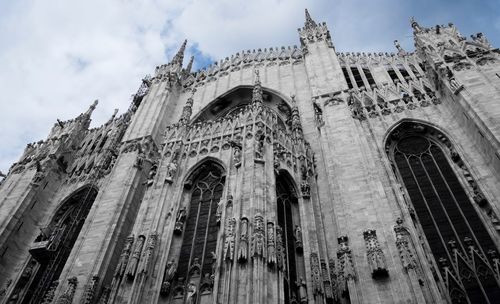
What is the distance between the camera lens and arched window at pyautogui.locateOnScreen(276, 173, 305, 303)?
10953 mm

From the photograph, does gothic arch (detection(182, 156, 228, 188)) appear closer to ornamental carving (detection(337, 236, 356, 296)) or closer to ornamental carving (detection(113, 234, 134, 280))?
ornamental carving (detection(113, 234, 134, 280))

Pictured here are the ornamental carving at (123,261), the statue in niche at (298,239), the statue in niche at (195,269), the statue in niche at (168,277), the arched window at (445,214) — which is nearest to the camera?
the statue in niche at (168,277)

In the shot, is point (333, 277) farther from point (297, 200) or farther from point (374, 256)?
point (297, 200)

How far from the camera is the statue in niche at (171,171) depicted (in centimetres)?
1368

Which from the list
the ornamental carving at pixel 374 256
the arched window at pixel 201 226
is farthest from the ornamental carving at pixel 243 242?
the ornamental carving at pixel 374 256

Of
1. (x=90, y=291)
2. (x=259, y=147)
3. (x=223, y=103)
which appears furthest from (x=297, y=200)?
(x=223, y=103)

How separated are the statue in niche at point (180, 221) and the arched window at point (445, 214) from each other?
7.34 meters

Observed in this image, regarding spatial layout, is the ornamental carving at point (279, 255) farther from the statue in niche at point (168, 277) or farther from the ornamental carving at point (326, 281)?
the statue in niche at point (168, 277)

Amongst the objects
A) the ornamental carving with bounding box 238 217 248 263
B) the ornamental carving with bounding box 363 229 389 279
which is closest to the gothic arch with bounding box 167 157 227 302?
the ornamental carving with bounding box 238 217 248 263

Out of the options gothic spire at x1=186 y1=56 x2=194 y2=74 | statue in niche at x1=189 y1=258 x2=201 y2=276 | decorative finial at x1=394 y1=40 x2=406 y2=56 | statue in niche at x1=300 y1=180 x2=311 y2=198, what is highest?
gothic spire at x1=186 y1=56 x2=194 y2=74

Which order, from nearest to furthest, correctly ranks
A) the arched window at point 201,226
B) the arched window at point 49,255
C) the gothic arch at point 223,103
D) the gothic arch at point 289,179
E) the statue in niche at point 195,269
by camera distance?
the statue in niche at point 195,269 → the arched window at point 201,226 → the gothic arch at point 289,179 → the arched window at point 49,255 → the gothic arch at point 223,103

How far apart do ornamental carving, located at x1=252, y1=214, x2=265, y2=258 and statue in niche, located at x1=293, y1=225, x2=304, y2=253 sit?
198cm

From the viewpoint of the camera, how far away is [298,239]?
12125mm

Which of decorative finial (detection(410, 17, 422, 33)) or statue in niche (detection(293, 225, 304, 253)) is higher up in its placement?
decorative finial (detection(410, 17, 422, 33))
